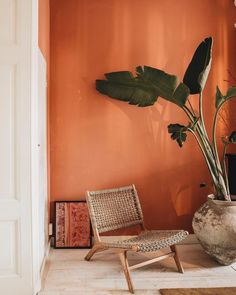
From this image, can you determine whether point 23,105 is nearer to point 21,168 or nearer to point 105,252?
point 21,168

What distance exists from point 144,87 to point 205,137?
798 mm

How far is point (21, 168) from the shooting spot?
2480mm

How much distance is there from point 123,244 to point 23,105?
4.65 ft

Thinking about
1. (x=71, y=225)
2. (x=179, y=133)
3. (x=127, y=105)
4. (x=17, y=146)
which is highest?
(x=127, y=105)

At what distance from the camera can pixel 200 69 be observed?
10.4 ft

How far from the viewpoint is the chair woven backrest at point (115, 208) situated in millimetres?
3369

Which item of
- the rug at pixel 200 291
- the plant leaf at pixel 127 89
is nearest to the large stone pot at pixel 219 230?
the rug at pixel 200 291

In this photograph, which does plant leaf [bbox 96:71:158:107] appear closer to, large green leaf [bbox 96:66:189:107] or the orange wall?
large green leaf [bbox 96:66:189:107]

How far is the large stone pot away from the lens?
2.99 metres

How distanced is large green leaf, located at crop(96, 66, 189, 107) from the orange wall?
0.60 ft

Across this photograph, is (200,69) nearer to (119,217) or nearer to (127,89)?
(127,89)

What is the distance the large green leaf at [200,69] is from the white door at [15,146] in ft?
5.14

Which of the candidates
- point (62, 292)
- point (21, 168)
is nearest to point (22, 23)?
point (21, 168)

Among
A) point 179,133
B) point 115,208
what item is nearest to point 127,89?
point 179,133
